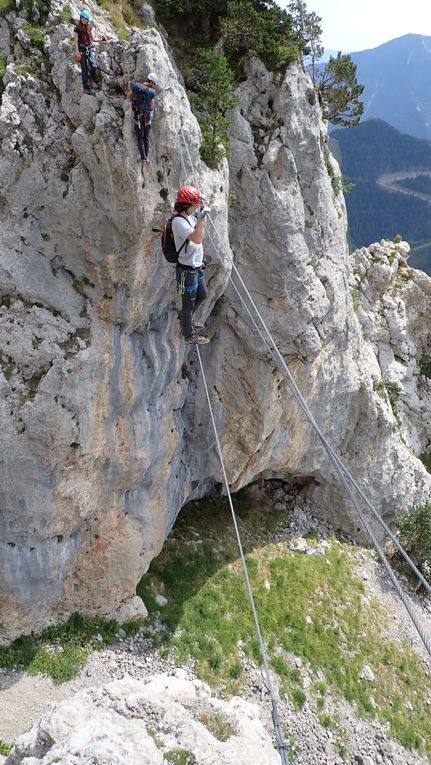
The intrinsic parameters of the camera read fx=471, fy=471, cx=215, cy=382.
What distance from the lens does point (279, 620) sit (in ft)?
73.0

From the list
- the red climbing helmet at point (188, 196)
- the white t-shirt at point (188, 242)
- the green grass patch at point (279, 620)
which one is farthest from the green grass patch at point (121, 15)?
the green grass patch at point (279, 620)

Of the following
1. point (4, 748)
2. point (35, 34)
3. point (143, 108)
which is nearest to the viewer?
point (143, 108)

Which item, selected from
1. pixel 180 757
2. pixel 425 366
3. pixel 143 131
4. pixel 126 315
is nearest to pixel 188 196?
pixel 143 131

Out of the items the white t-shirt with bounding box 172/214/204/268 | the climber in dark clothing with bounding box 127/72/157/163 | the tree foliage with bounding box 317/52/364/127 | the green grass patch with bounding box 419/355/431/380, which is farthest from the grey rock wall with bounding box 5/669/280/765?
the green grass patch with bounding box 419/355/431/380

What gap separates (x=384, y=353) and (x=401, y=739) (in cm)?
2325

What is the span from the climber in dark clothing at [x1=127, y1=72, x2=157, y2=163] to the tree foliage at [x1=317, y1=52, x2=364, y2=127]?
50.4ft

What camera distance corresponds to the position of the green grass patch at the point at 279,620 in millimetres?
20328

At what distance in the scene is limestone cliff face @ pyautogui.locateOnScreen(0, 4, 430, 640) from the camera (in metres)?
13.3

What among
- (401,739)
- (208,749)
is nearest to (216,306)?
(208,749)

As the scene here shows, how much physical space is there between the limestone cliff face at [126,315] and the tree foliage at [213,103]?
1098mm

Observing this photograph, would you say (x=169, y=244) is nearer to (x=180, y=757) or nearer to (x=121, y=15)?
(x=121, y=15)

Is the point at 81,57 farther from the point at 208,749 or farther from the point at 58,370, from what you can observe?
the point at 208,749

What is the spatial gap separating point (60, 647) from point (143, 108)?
702 inches

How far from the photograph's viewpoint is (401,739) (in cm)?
2073
